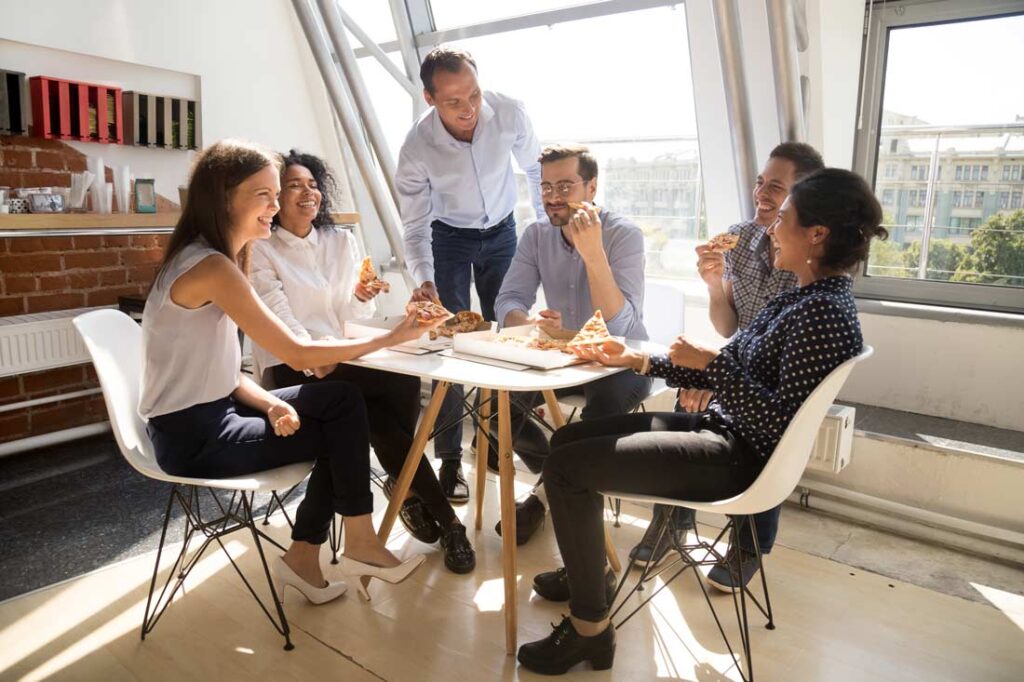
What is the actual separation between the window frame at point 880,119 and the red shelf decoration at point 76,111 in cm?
345

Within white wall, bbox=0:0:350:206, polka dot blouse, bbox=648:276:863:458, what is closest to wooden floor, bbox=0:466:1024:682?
polka dot blouse, bbox=648:276:863:458

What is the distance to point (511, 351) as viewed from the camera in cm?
198

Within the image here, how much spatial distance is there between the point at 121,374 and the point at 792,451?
175 cm

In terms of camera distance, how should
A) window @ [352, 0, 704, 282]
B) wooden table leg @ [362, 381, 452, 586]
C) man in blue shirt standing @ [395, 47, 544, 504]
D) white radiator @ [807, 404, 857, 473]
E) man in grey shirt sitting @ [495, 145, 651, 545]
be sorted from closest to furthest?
wooden table leg @ [362, 381, 452, 586] → man in grey shirt sitting @ [495, 145, 651, 545] → white radiator @ [807, 404, 857, 473] → man in blue shirt standing @ [395, 47, 544, 504] → window @ [352, 0, 704, 282]

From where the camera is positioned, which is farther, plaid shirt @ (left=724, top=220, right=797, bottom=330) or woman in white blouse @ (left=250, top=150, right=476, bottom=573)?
woman in white blouse @ (left=250, top=150, right=476, bottom=573)

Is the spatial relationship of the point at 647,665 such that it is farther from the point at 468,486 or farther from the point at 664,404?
the point at 664,404

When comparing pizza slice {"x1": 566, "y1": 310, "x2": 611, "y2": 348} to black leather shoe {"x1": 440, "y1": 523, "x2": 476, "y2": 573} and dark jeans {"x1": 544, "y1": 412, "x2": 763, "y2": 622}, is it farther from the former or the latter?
black leather shoe {"x1": 440, "y1": 523, "x2": 476, "y2": 573}

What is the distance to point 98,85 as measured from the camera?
3598 millimetres

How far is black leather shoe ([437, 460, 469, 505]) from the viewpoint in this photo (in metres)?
3.01

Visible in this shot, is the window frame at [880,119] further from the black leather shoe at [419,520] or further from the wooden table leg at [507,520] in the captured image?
the black leather shoe at [419,520]

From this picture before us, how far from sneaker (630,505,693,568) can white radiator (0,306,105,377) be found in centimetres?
264

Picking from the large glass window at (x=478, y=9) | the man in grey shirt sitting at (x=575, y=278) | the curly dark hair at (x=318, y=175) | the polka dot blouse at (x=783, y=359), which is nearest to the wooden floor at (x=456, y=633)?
the man in grey shirt sitting at (x=575, y=278)

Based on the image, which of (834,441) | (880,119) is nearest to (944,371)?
(834,441)

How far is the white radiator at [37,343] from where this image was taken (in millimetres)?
3176
